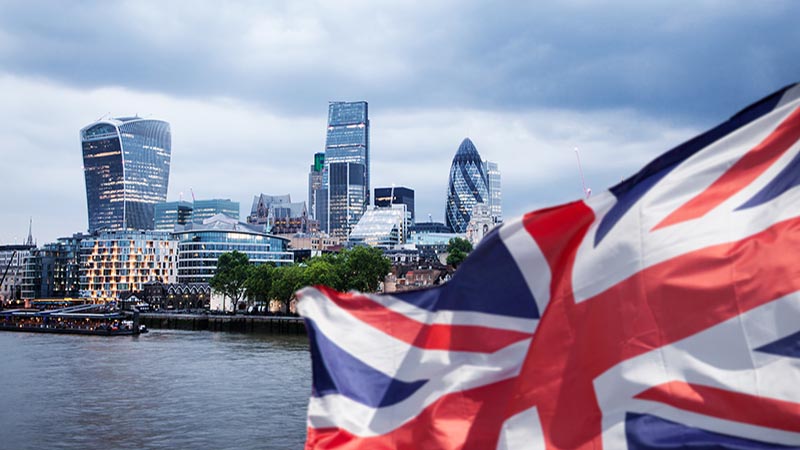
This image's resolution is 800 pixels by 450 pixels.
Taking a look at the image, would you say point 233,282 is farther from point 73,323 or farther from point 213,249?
A: point 213,249

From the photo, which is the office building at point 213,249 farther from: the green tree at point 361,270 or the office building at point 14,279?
the office building at point 14,279

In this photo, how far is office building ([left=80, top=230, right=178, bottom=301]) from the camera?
16312cm

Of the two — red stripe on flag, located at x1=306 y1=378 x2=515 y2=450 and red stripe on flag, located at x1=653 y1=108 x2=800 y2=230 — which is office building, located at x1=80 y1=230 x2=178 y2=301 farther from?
red stripe on flag, located at x1=653 y1=108 x2=800 y2=230

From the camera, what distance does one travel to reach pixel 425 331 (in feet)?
16.9

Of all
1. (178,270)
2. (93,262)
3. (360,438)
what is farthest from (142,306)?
(360,438)

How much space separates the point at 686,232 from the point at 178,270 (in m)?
161

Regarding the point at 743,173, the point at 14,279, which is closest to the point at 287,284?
the point at 743,173

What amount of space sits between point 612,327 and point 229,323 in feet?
312

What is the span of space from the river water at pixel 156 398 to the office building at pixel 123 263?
10475 centimetres

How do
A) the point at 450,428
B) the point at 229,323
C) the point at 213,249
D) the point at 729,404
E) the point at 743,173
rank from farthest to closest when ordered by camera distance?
the point at 213,249
the point at 229,323
the point at 450,428
the point at 743,173
the point at 729,404

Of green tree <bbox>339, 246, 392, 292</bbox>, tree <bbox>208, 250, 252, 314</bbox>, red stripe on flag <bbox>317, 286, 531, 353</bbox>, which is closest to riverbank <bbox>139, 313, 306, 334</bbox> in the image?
green tree <bbox>339, 246, 392, 292</bbox>

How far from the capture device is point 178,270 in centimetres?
15700

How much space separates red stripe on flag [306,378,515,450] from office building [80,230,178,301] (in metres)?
168

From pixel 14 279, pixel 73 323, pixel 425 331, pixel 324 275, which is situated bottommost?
pixel 73 323
